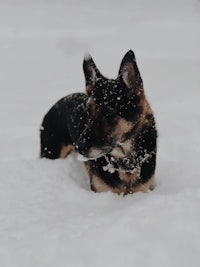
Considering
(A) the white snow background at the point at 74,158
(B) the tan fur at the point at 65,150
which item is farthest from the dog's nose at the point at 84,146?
(B) the tan fur at the point at 65,150

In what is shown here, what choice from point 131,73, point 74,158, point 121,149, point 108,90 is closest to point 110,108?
point 108,90

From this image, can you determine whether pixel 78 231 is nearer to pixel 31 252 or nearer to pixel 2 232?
pixel 31 252

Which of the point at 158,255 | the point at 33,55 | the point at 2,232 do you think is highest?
the point at 158,255

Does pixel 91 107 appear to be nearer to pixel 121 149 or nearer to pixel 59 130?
pixel 121 149

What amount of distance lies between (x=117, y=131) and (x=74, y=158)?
1.25 m

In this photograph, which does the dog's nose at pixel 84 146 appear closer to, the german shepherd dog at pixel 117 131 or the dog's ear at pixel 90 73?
the german shepherd dog at pixel 117 131

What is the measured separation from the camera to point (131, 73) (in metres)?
4.15

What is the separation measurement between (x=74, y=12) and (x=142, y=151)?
40.4ft

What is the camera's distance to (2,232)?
3.35 m

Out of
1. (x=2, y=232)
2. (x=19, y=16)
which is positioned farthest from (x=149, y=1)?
(x=2, y=232)

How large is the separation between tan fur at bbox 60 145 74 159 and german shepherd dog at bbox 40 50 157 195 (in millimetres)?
483

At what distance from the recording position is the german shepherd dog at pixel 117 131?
406cm

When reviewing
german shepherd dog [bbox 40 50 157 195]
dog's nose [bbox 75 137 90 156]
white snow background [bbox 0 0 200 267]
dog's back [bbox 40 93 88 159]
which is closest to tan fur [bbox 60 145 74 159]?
dog's back [bbox 40 93 88 159]

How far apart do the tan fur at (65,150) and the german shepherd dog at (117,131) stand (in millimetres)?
483
